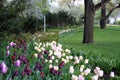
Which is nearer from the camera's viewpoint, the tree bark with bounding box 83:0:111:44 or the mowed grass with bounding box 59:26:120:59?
the mowed grass with bounding box 59:26:120:59

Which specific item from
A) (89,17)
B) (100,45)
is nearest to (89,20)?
(89,17)

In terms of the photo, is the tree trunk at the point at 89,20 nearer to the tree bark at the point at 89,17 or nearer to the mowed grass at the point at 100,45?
the tree bark at the point at 89,17

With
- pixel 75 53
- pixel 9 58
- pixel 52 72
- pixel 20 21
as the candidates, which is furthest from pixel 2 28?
pixel 52 72

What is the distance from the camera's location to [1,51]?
20.6 ft

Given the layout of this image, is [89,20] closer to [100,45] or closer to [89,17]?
[89,17]

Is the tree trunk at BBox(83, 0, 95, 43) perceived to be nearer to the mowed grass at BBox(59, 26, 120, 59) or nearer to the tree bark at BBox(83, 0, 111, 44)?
the tree bark at BBox(83, 0, 111, 44)

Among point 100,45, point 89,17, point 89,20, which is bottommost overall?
point 100,45

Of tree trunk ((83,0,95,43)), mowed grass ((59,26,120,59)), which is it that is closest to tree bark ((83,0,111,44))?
tree trunk ((83,0,95,43))

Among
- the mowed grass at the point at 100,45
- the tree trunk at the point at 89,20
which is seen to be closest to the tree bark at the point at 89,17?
the tree trunk at the point at 89,20

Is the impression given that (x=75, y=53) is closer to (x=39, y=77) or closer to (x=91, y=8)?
(x=39, y=77)

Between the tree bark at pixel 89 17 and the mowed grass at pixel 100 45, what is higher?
the tree bark at pixel 89 17

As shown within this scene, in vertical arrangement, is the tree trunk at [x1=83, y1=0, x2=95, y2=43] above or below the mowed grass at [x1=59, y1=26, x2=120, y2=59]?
above

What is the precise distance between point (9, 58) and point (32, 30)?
516 inches

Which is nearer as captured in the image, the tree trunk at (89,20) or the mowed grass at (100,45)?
the mowed grass at (100,45)
